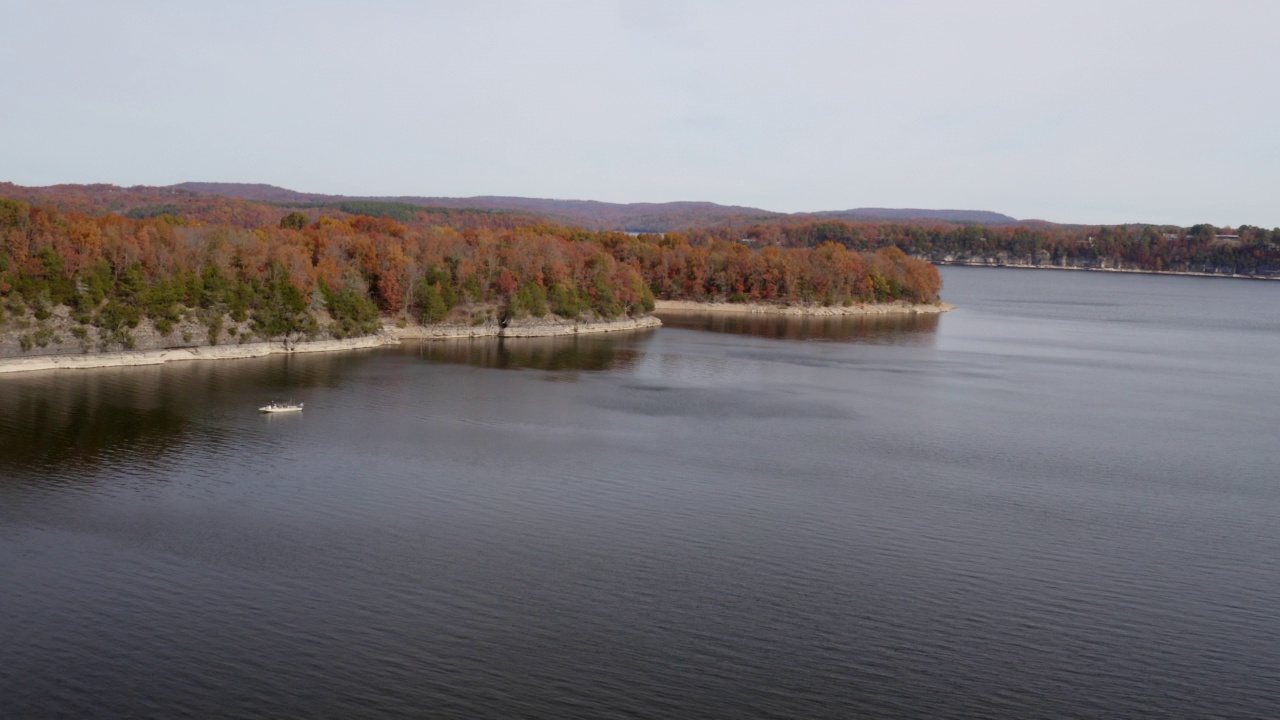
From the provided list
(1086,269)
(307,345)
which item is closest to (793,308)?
(307,345)

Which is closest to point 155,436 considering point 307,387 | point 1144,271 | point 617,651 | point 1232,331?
point 307,387

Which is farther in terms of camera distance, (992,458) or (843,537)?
(992,458)

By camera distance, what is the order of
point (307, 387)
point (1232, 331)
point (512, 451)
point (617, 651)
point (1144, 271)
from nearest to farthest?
point (617, 651) → point (512, 451) → point (307, 387) → point (1232, 331) → point (1144, 271)

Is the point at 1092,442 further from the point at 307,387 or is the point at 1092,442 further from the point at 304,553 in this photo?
the point at 307,387

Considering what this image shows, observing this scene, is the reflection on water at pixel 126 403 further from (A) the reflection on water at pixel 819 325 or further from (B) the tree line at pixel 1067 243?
(B) the tree line at pixel 1067 243

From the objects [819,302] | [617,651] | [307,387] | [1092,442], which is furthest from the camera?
[819,302]

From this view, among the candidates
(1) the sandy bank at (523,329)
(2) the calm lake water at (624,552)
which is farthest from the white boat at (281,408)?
(1) the sandy bank at (523,329)
